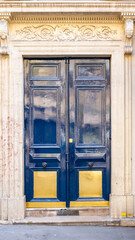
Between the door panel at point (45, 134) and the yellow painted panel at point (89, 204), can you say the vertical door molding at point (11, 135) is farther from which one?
the yellow painted panel at point (89, 204)

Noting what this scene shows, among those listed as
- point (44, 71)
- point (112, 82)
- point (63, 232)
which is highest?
point (44, 71)

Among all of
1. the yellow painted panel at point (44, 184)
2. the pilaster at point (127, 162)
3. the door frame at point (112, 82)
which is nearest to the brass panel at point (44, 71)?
the door frame at point (112, 82)


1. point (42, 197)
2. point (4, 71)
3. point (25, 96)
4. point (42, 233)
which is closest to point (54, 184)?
point (42, 197)

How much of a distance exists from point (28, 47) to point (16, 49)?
241 mm

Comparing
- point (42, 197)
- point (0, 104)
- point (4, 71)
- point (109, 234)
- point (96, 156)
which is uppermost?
point (4, 71)

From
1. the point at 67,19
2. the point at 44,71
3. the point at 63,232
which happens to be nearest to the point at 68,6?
the point at 67,19

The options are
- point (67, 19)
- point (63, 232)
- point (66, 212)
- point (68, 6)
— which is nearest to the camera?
point (63, 232)

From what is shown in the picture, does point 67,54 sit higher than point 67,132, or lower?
higher

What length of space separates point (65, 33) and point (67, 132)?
78.6 inches

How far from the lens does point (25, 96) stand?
5.41 meters

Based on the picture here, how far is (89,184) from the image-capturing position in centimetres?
541

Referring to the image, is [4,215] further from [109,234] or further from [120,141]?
[120,141]

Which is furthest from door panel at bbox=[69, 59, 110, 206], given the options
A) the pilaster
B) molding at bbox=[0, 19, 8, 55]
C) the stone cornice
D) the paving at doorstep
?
molding at bbox=[0, 19, 8, 55]

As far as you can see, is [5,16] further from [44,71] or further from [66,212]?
[66,212]
